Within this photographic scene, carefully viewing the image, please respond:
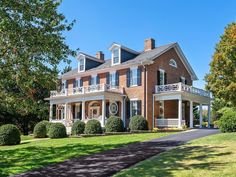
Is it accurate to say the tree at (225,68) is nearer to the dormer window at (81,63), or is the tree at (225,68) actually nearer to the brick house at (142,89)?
the brick house at (142,89)

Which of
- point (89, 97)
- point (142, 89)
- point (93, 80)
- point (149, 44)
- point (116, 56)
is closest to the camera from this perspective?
point (142, 89)

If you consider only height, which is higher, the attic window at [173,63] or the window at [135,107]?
the attic window at [173,63]

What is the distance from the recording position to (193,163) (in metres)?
11.8

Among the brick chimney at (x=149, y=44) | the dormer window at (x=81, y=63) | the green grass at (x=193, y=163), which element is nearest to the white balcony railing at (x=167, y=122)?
the brick chimney at (x=149, y=44)

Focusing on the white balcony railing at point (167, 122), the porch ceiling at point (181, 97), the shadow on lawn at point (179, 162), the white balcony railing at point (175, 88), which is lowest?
the shadow on lawn at point (179, 162)

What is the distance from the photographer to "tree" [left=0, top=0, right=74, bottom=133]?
13.0 metres

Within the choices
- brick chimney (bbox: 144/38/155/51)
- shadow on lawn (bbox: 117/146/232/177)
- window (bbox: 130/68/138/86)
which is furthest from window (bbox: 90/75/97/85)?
shadow on lawn (bbox: 117/146/232/177)

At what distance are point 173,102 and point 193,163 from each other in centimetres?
2187

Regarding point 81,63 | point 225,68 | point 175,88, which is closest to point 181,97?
point 175,88

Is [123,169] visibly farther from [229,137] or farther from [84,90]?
[84,90]

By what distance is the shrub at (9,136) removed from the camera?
24.0 metres

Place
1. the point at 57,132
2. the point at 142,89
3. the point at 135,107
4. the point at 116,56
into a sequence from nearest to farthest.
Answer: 1. the point at 57,132
2. the point at 142,89
3. the point at 135,107
4. the point at 116,56

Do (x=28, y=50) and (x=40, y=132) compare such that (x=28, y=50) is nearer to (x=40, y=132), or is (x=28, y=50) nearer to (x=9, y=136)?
(x=9, y=136)

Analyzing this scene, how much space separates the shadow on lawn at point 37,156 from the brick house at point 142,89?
12770 millimetres
